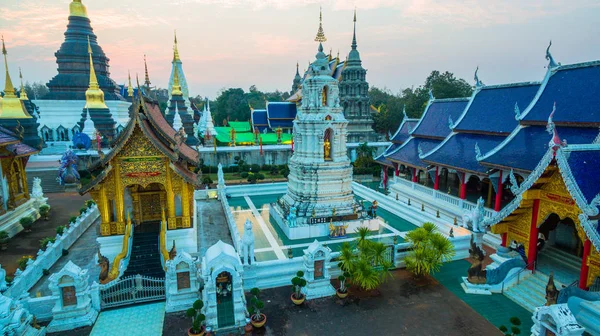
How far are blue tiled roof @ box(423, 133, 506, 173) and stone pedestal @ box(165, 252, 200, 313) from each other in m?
13.9

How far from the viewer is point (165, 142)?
14.1 metres

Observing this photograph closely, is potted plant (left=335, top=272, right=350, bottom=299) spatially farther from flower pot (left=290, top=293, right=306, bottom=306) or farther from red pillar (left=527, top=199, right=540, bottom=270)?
red pillar (left=527, top=199, right=540, bottom=270)

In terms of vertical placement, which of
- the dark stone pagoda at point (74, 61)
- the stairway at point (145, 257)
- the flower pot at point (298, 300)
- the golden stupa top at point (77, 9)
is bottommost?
the flower pot at point (298, 300)

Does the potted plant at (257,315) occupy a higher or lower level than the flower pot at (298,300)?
higher

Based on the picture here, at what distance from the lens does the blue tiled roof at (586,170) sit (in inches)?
368

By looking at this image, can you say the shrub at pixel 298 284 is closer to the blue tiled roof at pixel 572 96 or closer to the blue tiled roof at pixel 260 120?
the blue tiled roof at pixel 572 96

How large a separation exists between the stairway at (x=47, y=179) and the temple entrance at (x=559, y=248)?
30.6 metres

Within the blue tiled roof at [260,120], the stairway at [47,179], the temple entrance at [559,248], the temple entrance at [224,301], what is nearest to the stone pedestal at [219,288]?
the temple entrance at [224,301]

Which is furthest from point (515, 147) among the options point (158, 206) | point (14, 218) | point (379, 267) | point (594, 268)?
point (14, 218)

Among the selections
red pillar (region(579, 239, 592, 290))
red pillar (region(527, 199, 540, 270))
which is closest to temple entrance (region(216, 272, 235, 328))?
red pillar (region(527, 199, 540, 270))

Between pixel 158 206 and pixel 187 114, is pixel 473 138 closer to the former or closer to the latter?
pixel 158 206

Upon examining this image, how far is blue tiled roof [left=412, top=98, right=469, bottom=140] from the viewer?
22375mm

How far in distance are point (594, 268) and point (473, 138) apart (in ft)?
35.7

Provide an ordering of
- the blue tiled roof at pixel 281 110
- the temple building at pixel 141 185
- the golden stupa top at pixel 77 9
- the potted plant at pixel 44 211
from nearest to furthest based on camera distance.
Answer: the temple building at pixel 141 185
the potted plant at pixel 44 211
the golden stupa top at pixel 77 9
the blue tiled roof at pixel 281 110
